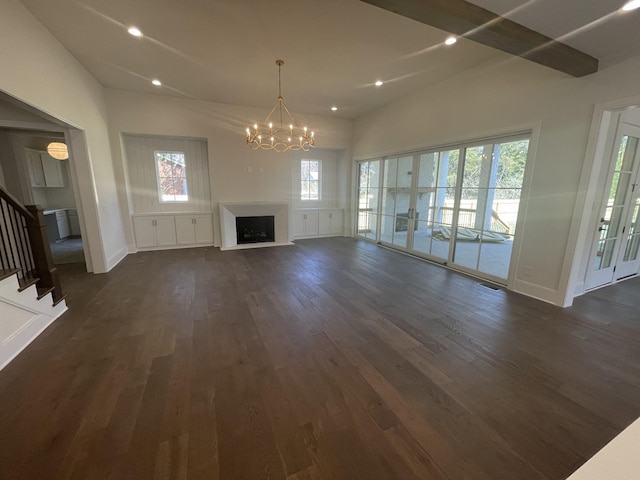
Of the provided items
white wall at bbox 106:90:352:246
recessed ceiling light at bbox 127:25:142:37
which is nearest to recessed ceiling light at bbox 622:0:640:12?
recessed ceiling light at bbox 127:25:142:37

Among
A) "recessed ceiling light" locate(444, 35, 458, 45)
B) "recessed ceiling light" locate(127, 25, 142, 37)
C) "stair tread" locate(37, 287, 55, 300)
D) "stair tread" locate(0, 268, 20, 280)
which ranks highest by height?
"recessed ceiling light" locate(127, 25, 142, 37)

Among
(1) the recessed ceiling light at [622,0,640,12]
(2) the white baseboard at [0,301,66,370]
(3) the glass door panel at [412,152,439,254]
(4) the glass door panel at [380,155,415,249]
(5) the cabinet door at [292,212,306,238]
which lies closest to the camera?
(1) the recessed ceiling light at [622,0,640,12]

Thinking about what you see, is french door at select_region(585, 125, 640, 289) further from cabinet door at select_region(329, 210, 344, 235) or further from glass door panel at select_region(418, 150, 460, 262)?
cabinet door at select_region(329, 210, 344, 235)

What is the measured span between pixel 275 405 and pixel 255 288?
219 cm

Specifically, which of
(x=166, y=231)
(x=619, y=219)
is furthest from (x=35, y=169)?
(x=619, y=219)

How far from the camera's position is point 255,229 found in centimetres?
695

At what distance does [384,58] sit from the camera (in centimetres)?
379

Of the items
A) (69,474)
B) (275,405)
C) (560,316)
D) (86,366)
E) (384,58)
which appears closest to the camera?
(69,474)

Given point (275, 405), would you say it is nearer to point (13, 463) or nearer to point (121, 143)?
point (13, 463)

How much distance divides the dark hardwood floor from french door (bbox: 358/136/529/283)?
104 centimetres

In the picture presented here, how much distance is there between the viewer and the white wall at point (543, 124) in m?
3.06

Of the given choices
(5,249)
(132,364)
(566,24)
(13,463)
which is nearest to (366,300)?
(132,364)

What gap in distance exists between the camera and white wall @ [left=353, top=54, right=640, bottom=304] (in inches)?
121

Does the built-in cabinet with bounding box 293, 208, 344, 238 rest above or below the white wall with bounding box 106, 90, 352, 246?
below
